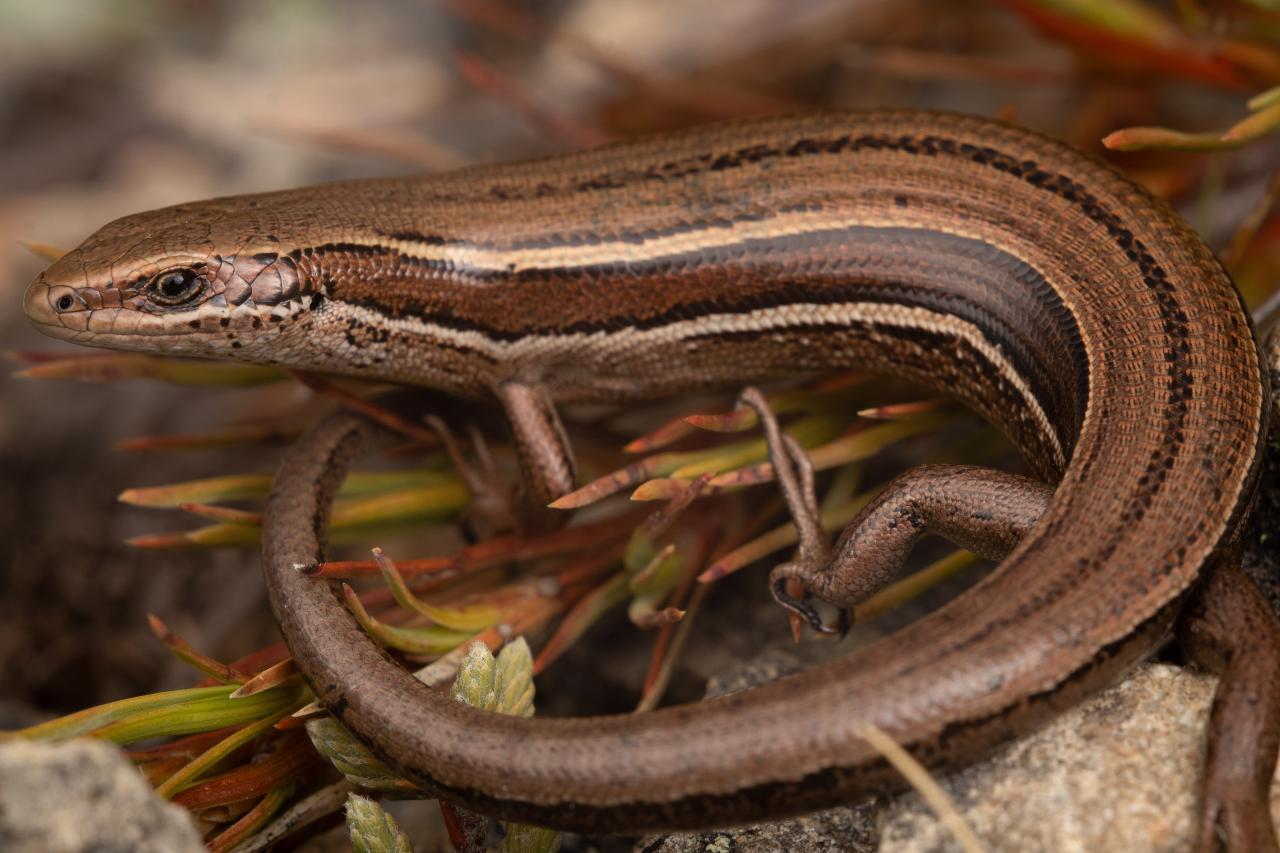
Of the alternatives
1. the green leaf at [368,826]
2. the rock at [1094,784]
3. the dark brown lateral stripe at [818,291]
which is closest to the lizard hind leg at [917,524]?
the dark brown lateral stripe at [818,291]

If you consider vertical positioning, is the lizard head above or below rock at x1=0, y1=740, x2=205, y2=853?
above

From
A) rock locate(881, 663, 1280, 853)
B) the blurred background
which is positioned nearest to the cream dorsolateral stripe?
the blurred background

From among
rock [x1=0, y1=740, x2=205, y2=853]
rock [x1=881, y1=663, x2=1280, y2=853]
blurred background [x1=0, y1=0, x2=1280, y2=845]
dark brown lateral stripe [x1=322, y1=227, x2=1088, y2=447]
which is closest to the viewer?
rock [x1=0, y1=740, x2=205, y2=853]

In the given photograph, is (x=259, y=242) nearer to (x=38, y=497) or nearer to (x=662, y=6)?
(x=38, y=497)

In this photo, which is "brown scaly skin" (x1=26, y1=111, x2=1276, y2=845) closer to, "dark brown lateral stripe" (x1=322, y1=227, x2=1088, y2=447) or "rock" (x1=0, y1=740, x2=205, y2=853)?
"dark brown lateral stripe" (x1=322, y1=227, x2=1088, y2=447)

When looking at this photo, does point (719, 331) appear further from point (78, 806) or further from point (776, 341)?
point (78, 806)

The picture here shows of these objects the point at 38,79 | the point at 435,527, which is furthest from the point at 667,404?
the point at 38,79
